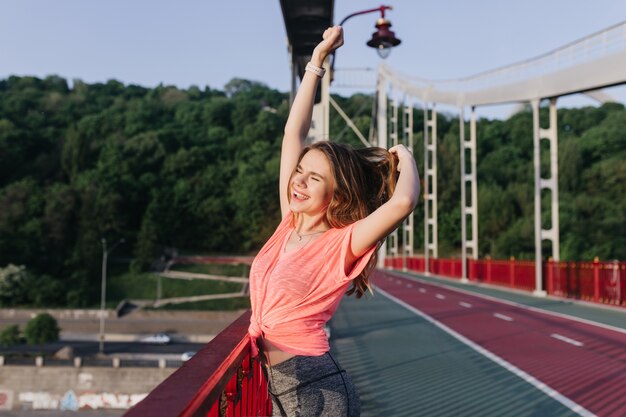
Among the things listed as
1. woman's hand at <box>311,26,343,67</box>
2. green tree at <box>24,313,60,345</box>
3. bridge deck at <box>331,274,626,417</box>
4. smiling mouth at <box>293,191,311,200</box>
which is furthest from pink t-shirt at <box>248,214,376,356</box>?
green tree at <box>24,313,60,345</box>

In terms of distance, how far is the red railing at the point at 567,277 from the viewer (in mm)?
14984

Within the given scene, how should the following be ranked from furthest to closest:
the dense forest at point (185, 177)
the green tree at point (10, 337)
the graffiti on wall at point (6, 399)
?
the dense forest at point (185, 177)
the green tree at point (10, 337)
the graffiti on wall at point (6, 399)

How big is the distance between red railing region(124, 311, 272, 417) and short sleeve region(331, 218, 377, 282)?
43 centimetres

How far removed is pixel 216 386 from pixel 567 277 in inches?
685

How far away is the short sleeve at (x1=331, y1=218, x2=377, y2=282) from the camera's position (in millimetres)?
1958

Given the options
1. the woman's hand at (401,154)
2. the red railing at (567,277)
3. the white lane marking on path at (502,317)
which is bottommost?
the white lane marking on path at (502,317)

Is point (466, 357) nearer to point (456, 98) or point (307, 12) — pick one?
point (307, 12)

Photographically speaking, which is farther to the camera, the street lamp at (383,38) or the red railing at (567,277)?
the red railing at (567,277)

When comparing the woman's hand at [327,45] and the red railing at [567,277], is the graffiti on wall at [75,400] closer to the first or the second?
the red railing at [567,277]

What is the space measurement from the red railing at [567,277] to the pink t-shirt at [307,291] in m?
14.1

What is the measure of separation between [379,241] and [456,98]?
33.8 meters

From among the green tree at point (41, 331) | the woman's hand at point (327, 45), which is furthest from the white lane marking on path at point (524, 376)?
the green tree at point (41, 331)

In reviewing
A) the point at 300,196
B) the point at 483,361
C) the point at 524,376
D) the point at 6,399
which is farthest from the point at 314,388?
the point at 6,399

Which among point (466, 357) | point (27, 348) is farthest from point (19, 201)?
point (466, 357)
